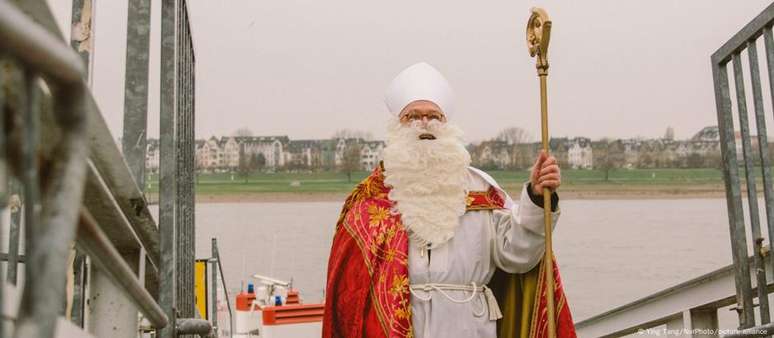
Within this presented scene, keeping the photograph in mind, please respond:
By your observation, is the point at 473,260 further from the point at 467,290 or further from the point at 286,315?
the point at 286,315

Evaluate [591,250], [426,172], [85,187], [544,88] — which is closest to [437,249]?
[426,172]

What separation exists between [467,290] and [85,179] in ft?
6.11

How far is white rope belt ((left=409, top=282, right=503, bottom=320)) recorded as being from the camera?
2580mm

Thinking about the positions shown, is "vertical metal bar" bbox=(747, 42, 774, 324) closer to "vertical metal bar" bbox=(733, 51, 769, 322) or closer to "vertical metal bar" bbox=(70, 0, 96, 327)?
"vertical metal bar" bbox=(733, 51, 769, 322)

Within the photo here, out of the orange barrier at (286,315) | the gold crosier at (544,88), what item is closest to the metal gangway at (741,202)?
the gold crosier at (544,88)

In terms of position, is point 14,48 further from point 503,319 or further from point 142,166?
point 503,319

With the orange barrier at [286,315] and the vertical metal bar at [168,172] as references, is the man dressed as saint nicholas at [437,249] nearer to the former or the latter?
the vertical metal bar at [168,172]

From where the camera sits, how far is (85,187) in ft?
3.21

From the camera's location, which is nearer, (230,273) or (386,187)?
(386,187)

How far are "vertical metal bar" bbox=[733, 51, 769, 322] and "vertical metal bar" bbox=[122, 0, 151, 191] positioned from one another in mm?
1667

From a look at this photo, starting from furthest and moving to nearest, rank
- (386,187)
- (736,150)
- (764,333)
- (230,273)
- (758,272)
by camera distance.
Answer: (230,273) → (386,187) → (736,150) → (758,272) → (764,333)

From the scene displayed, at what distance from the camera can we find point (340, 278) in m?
2.77

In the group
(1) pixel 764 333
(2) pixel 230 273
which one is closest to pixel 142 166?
(1) pixel 764 333

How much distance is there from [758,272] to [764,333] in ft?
0.72
